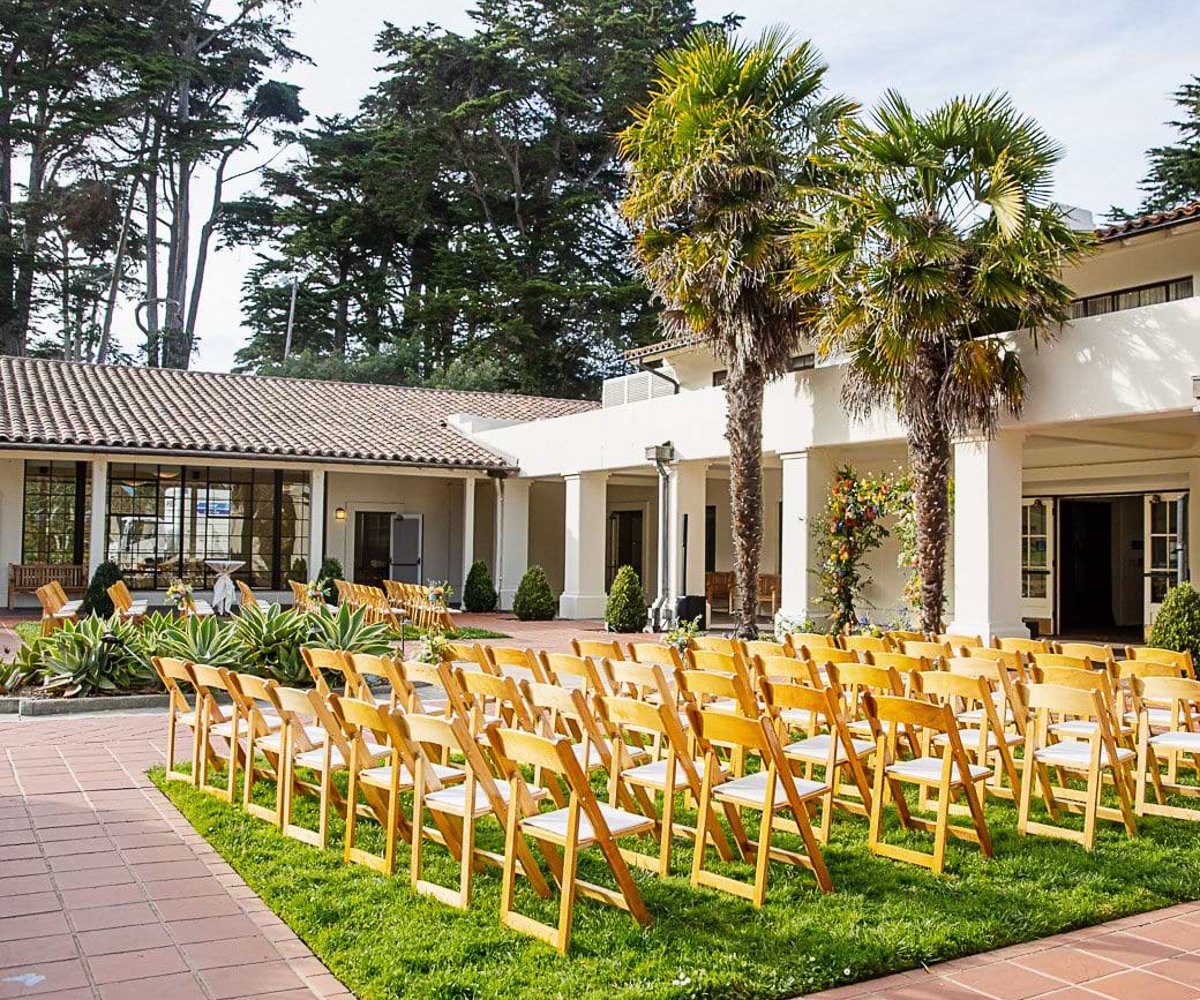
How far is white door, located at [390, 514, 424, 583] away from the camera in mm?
25078

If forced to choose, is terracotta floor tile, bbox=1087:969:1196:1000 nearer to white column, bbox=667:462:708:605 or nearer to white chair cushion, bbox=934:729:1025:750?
white chair cushion, bbox=934:729:1025:750

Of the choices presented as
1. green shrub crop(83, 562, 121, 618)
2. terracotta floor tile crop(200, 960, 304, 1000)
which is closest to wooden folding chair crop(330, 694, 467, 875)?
terracotta floor tile crop(200, 960, 304, 1000)

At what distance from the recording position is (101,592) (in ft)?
56.7

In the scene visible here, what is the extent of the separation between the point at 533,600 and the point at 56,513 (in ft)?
29.8

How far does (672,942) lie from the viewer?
13.8ft

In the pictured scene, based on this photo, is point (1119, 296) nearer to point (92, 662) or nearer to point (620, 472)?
point (620, 472)

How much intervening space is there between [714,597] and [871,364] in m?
12.1

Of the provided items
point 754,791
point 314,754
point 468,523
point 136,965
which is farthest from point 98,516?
point 754,791

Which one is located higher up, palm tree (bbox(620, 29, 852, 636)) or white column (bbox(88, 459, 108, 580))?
palm tree (bbox(620, 29, 852, 636))

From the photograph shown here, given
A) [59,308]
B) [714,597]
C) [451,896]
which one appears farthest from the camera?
[59,308]

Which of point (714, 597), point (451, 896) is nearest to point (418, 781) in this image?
point (451, 896)

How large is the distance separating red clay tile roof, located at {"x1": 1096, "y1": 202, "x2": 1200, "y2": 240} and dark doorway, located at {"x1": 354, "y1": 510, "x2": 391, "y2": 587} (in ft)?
54.0

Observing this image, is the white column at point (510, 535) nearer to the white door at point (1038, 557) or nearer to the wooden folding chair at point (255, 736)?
the white door at point (1038, 557)

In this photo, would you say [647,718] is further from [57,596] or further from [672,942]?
[57,596]
